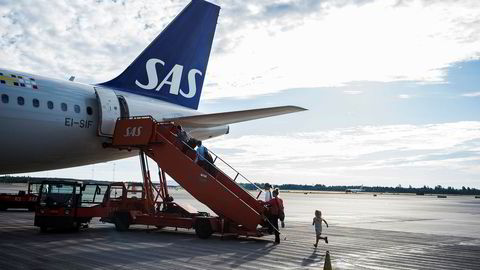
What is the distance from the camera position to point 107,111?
19.3 m

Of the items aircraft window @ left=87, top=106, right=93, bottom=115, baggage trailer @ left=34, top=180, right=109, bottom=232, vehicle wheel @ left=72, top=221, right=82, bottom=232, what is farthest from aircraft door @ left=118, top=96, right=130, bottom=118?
vehicle wheel @ left=72, top=221, right=82, bottom=232

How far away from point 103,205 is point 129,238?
2.89 m

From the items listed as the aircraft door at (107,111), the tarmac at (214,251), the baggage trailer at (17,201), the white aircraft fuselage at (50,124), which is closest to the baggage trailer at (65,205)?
the tarmac at (214,251)

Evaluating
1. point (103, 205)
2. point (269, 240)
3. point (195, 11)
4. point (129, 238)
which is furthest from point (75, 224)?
point (195, 11)

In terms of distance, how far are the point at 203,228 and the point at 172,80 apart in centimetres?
998

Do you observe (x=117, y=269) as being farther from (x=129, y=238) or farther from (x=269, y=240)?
(x=269, y=240)

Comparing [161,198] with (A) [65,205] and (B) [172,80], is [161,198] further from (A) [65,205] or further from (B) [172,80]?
(B) [172,80]

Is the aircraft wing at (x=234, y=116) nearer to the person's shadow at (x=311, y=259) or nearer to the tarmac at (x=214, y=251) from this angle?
the tarmac at (x=214, y=251)

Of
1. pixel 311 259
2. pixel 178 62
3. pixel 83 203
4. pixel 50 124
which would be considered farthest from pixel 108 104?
pixel 311 259

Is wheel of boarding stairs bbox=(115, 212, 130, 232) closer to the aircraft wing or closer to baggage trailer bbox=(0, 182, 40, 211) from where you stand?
the aircraft wing

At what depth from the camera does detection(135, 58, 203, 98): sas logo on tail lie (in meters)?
22.9

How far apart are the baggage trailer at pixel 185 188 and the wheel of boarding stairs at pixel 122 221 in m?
0.15

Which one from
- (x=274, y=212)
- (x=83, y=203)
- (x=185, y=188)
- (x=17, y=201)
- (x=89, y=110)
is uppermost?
(x=89, y=110)

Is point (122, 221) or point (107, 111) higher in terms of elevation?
point (107, 111)
